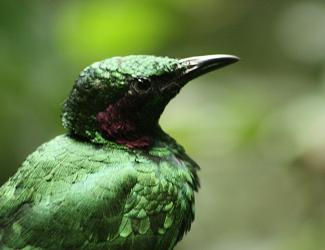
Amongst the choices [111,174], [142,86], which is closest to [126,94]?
[142,86]

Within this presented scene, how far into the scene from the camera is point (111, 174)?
12.4 feet

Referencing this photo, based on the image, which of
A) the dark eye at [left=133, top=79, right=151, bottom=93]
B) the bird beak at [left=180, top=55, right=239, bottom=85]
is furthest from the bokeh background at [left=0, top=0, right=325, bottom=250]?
the dark eye at [left=133, top=79, right=151, bottom=93]

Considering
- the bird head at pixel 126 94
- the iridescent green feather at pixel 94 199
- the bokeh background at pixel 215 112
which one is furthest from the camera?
the bokeh background at pixel 215 112

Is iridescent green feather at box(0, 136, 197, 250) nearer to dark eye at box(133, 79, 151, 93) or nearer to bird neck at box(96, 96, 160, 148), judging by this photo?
bird neck at box(96, 96, 160, 148)

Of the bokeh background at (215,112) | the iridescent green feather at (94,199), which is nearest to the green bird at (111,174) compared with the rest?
the iridescent green feather at (94,199)

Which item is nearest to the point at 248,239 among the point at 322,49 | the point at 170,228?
the point at 322,49

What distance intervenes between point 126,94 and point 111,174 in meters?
0.33

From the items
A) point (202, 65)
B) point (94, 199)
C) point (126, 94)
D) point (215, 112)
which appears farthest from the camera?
point (215, 112)

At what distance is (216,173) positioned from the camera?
612cm

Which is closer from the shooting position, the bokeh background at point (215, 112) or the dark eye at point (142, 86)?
the dark eye at point (142, 86)

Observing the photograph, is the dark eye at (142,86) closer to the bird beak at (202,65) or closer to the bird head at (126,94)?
the bird head at (126,94)

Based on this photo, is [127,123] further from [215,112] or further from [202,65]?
[215,112]

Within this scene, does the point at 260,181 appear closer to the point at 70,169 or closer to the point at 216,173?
the point at 216,173

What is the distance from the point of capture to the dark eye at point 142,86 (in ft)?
12.7
